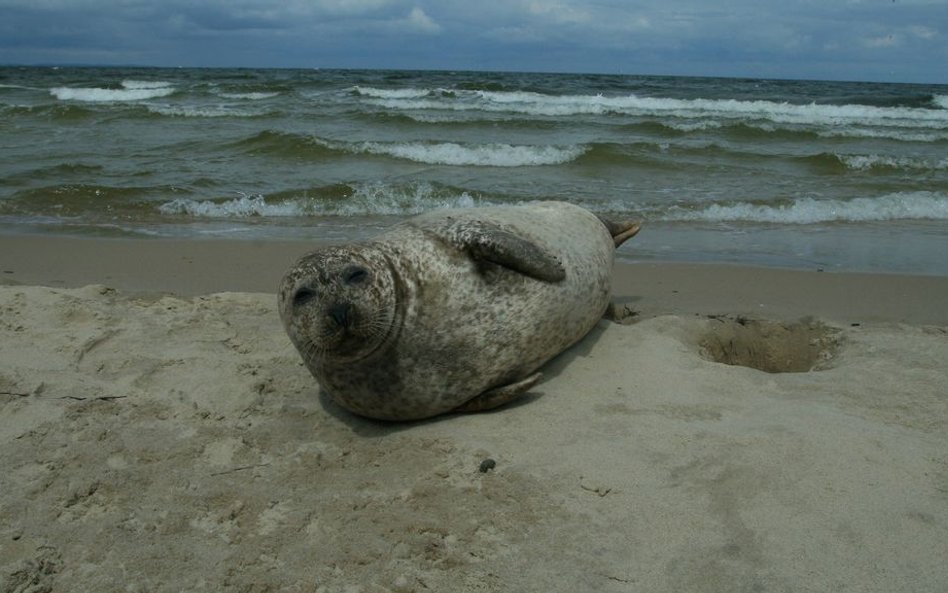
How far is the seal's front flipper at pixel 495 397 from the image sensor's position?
12.7 feet

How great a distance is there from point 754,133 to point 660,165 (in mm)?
5934

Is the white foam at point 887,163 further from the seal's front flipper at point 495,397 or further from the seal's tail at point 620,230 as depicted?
the seal's front flipper at point 495,397

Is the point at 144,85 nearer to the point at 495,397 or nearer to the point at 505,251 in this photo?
the point at 505,251

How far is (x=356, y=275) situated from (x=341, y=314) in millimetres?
220

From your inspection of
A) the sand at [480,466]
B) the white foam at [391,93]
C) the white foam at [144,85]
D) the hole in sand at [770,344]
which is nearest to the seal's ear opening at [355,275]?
the sand at [480,466]

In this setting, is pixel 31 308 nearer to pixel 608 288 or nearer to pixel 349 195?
pixel 608 288

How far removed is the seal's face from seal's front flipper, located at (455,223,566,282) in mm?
460

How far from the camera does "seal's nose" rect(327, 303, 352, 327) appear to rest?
3.35 metres

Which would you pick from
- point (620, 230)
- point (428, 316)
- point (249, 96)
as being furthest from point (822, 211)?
point (249, 96)

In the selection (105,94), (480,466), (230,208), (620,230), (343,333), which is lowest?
(480,466)

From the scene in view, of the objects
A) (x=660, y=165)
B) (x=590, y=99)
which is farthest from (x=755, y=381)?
(x=590, y=99)

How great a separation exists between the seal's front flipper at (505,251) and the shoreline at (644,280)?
5.49ft

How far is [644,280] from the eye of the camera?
21.5 ft

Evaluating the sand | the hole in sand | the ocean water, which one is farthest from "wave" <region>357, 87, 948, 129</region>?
the sand
